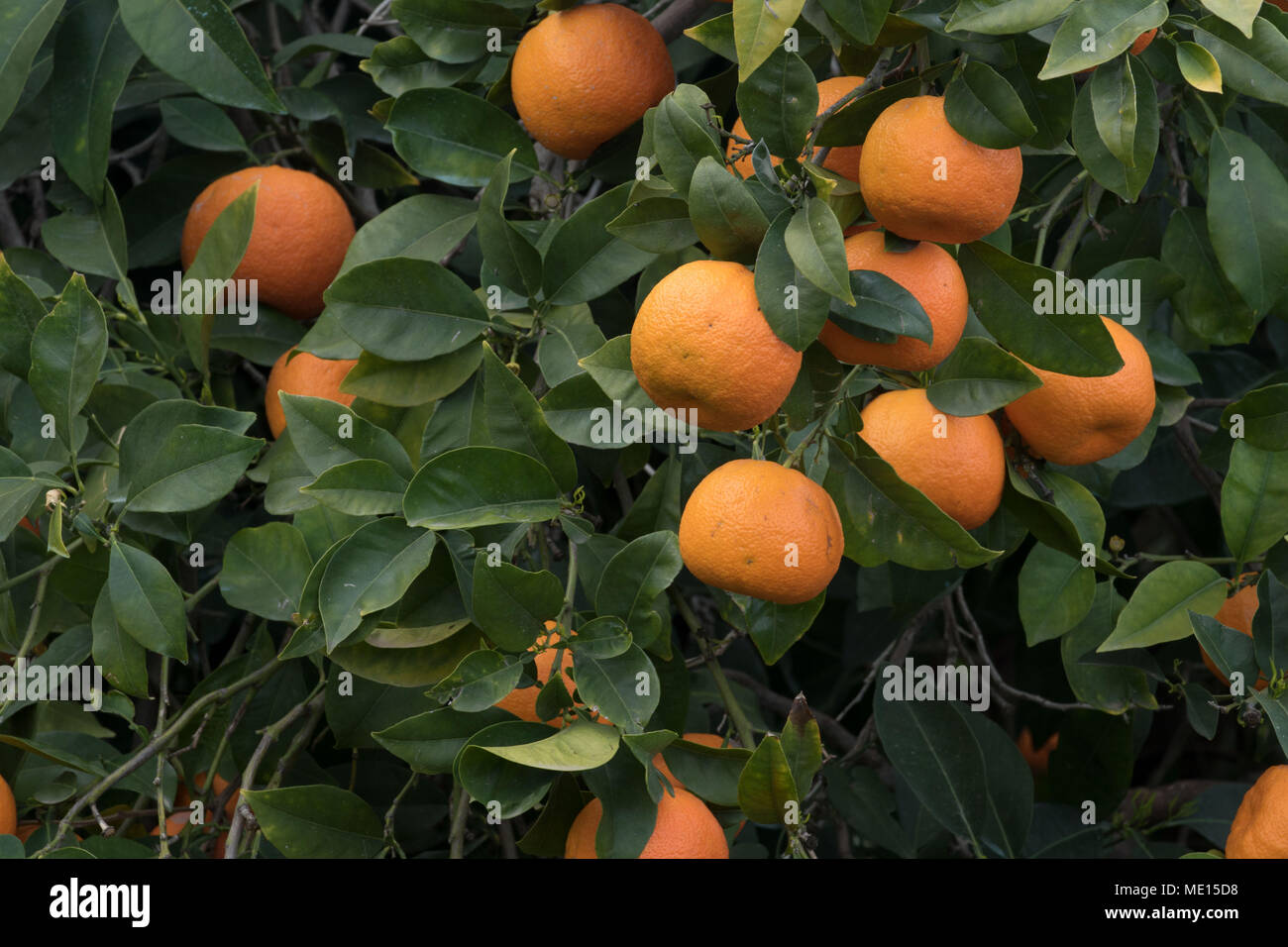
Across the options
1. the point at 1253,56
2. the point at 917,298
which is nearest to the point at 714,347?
the point at 917,298

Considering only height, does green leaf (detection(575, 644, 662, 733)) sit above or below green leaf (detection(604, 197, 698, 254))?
below

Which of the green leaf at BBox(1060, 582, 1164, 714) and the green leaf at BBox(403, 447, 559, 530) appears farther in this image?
the green leaf at BBox(1060, 582, 1164, 714)

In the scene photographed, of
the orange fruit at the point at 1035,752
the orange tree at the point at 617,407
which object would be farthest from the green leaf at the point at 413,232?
the orange fruit at the point at 1035,752

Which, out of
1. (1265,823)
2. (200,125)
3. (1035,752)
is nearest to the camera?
(1265,823)

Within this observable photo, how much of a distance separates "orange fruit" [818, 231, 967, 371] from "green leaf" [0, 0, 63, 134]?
0.79 m

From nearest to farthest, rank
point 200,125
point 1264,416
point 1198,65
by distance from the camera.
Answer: point 1198,65 < point 1264,416 < point 200,125

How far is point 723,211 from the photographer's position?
808 millimetres

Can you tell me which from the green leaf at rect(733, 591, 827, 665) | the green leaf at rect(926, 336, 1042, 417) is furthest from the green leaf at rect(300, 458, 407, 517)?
the green leaf at rect(926, 336, 1042, 417)

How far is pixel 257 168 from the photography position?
1.33 metres

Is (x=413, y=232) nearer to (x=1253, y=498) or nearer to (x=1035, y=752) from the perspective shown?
(x=1253, y=498)

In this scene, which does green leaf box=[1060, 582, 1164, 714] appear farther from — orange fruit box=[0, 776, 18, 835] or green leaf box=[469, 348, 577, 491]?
orange fruit box=[0, 776, 18, 835]

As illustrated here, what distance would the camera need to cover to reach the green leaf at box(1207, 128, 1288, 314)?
1070mm

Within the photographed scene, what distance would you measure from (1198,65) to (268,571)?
89 cm

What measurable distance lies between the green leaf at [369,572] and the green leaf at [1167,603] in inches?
22.7
